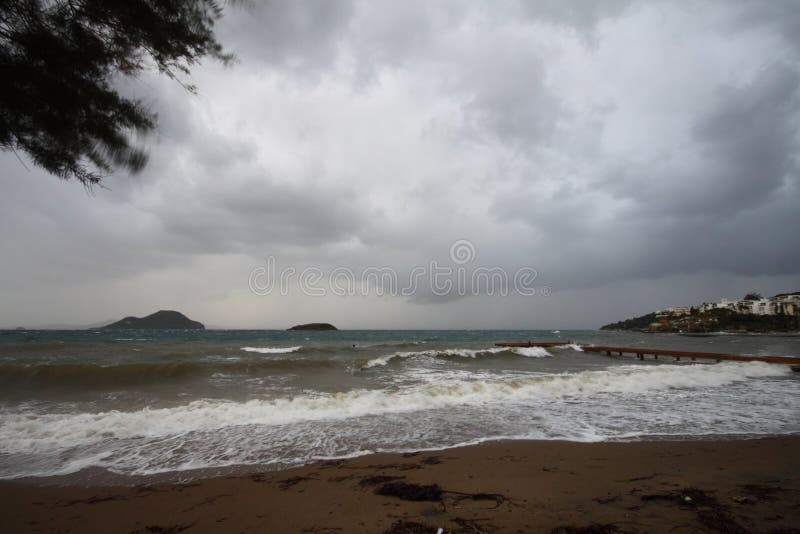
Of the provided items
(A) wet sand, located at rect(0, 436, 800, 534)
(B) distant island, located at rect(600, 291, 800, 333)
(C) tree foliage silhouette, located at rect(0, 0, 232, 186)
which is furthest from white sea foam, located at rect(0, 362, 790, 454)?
(B) distant island, located at rect(600, 291, 800, 333)

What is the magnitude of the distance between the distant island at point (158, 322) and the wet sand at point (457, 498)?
527 ft

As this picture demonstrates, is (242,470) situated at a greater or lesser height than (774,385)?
greater

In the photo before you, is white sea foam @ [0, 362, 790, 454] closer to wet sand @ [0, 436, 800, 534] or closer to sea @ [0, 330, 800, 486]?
sea @ [0, 330, 800, 486]

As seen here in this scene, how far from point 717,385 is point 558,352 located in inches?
668

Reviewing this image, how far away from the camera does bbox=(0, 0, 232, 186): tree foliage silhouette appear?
2969mm

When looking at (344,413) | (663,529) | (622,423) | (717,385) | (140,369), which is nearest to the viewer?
(663,529)

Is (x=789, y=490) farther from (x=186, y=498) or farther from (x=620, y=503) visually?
(x=186, y=498)

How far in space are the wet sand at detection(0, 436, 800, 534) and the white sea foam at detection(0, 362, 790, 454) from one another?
7.75 feet

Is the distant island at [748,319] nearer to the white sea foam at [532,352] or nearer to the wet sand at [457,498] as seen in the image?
the white sea foam at [532,352]

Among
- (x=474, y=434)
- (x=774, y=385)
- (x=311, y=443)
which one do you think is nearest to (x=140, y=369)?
(x=311, y=443)

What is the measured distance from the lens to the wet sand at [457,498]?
11.2ft

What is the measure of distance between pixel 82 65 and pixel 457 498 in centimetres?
599

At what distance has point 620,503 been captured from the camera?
148 inches

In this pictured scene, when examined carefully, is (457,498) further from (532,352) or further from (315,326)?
(315,326)
